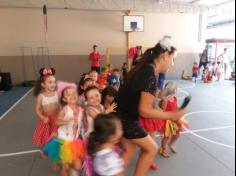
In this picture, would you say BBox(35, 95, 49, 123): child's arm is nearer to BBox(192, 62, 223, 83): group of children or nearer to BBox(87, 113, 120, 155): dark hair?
BBox(87, 113, 120, 155): dark hair

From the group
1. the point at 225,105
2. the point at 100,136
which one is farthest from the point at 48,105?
the point at 225,105

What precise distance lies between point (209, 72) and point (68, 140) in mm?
8124

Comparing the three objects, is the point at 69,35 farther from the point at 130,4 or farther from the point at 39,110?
the point at 39,110

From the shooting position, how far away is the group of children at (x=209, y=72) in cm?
856

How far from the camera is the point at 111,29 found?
855 centimetres

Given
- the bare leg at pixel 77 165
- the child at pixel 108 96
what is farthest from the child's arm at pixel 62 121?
the child at pixel 108 96

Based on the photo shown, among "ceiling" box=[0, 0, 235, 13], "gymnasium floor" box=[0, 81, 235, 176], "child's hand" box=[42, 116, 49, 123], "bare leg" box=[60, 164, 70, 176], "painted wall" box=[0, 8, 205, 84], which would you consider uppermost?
"ceiling" box=[0, 0, 235, 13]

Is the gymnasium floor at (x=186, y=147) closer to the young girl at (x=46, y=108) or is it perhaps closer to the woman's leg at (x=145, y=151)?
the young girl at (x=46, y=108)

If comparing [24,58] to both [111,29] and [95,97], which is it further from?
[95,97]

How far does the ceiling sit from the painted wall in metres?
0.19

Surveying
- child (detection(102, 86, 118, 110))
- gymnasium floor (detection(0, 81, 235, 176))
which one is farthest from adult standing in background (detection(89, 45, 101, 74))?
child (detection(102, 86, 118, 110))

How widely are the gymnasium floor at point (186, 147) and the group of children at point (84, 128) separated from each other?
202mm

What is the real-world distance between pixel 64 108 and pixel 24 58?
701 centimetres

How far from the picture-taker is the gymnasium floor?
2361 mm
